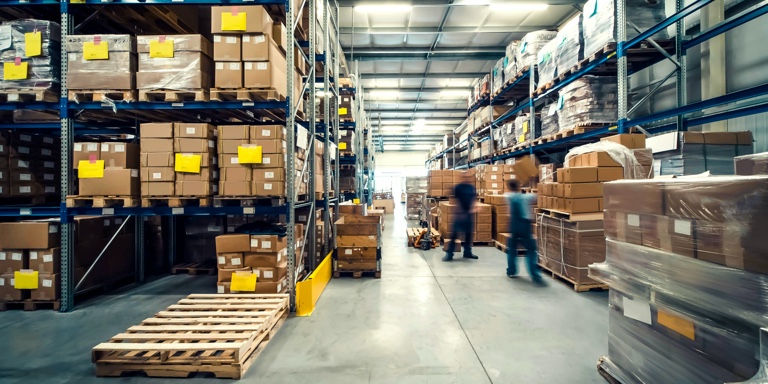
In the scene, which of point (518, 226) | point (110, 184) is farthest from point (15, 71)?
point (518, 226)

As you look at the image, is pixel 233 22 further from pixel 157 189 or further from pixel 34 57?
pixel 34 57

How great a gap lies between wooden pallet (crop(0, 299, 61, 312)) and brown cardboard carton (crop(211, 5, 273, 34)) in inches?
159

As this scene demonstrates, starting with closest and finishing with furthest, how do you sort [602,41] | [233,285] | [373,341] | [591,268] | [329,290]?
[591,268] < [373,341] < [233,285] < [329,290] < [602,41]

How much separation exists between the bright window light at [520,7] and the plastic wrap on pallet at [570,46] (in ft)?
5.56

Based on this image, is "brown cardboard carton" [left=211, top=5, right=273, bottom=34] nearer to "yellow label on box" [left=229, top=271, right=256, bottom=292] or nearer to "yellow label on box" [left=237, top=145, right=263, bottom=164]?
"yellow label on box" [left=237, top=145, right=263, bottom=164]

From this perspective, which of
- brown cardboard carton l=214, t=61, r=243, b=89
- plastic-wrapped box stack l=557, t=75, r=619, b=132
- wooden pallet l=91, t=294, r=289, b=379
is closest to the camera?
wooden pallet l=91, t=294, r=289, b=379

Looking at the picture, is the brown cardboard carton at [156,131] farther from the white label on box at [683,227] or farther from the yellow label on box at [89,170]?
the white label on box at [683,227]

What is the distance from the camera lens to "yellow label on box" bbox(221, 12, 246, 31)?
3785 mm

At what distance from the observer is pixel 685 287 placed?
1.81 metres

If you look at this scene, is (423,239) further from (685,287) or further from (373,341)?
(685,287)

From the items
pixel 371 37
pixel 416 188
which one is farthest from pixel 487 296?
pixel 416 188

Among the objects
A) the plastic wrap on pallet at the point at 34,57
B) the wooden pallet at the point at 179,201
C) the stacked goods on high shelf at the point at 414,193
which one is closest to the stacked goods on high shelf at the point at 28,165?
the plastic wrap on pallet at the point at 34,57

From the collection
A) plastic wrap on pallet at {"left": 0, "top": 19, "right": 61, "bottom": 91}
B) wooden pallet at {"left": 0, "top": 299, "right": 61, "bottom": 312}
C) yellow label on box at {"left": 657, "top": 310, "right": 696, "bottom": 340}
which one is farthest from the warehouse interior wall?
wooden pallet at {"left": 0, "top": 299, "right": 61, "bottom": 312}

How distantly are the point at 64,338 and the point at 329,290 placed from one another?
285 centimetres
